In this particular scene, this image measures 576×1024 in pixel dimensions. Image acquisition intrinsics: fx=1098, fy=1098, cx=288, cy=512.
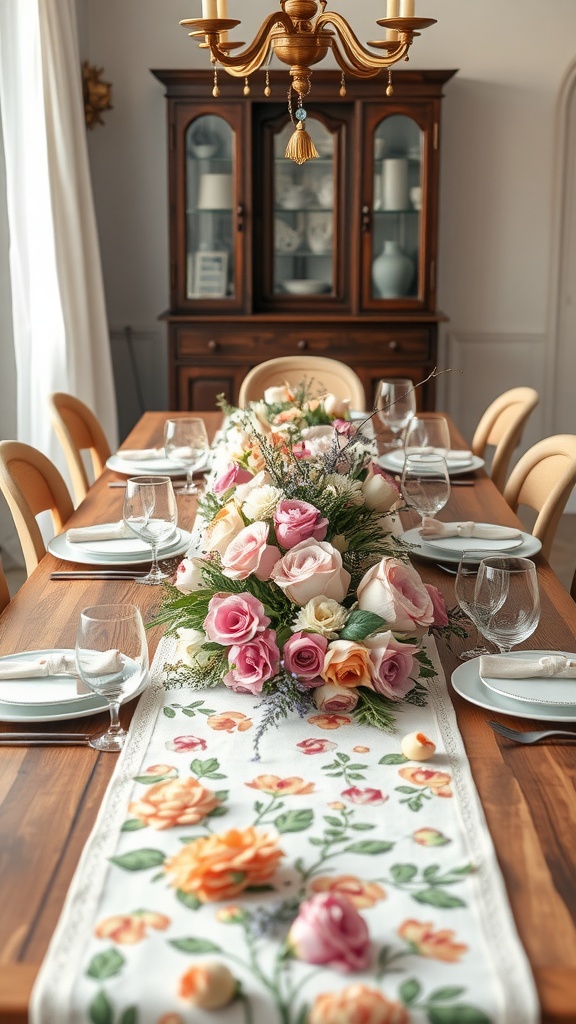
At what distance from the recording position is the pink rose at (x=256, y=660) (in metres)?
1.32

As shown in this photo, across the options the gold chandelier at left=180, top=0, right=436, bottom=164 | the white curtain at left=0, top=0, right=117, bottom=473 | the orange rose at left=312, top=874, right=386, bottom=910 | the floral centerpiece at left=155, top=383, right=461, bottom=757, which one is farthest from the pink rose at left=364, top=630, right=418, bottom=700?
the white curtain at left=0, top=0, right=117, bottom=473

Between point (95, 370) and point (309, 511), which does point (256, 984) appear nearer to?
point (309, 511)

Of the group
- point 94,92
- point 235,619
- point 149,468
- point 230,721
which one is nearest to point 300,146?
point 149,468

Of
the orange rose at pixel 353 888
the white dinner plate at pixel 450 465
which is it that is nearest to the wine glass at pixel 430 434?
the white dinner plate at pixel 450 465

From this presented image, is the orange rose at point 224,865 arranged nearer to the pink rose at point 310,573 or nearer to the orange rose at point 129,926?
the orange rose at point 129,926

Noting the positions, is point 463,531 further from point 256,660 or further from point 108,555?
point 256,660

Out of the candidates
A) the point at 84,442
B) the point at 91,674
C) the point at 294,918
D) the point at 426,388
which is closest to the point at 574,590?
the point at 91,674

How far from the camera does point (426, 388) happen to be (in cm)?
486

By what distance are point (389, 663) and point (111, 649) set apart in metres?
0.34

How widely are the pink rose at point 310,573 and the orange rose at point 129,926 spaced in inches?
19.9

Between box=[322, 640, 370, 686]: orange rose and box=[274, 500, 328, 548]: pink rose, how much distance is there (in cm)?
15

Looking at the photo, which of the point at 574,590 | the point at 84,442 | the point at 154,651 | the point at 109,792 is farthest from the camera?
the point at 84,442

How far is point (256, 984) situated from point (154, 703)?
0.57m

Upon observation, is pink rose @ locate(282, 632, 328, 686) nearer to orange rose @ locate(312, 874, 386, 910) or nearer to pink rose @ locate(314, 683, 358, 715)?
pink rose @ locate(314, 683, 358, 715)
